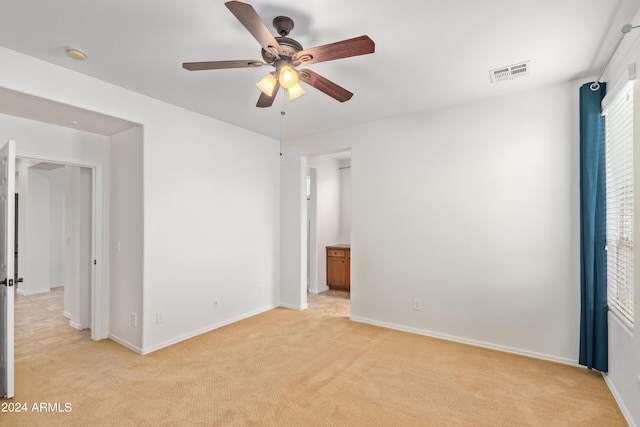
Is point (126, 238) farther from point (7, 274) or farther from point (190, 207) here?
point (7, 274)

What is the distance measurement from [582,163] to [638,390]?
1778 millimetres

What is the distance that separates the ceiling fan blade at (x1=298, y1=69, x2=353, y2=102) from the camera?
217cm

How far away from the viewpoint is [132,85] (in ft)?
10.1

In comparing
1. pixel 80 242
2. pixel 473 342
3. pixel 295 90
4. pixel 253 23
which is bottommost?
pixel 473 342

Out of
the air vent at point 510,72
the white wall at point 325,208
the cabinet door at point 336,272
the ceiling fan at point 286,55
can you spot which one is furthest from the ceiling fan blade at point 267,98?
the cabinet door at point 336,272

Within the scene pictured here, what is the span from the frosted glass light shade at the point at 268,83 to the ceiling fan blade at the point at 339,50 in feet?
0.87

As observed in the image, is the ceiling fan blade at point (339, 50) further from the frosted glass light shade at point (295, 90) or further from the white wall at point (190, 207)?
the white wall at point (190, 207)

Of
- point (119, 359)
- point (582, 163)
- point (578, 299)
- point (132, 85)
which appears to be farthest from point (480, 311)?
point (132, 85)

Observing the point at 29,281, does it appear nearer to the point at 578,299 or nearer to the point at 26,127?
the point at 26,127

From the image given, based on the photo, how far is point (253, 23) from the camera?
166cm

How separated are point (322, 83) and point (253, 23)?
0.72m

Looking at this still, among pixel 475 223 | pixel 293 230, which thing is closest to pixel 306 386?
pixel 475 223

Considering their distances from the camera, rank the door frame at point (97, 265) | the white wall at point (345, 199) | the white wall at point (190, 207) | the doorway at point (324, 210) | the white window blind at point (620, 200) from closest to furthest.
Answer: the white window blind at point (620, 200) < the white wall at point (190, 207) < the door frame at point (97, 265) < the doorway at point (324, 210) < the white wall at point (345, 199)

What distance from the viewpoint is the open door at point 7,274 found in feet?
8.13
